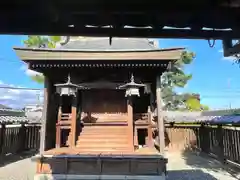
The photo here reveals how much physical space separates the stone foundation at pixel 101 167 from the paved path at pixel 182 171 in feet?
1.71

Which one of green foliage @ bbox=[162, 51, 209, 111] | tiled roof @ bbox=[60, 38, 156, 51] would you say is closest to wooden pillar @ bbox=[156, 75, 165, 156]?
tiled roof @ bbox=[60, 38, 156, 51]

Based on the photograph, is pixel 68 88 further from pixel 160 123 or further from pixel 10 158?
pixel 10 158

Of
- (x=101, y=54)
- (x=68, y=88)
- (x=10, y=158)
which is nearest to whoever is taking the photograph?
(x=101, y=54)

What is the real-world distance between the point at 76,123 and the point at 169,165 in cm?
386

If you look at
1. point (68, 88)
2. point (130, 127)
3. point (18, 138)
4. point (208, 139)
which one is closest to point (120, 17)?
point (68, 88)

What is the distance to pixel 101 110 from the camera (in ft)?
28.3

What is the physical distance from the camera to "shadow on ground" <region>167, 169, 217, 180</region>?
21.9 feet

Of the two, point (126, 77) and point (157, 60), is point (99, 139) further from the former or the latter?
point (157, 60)

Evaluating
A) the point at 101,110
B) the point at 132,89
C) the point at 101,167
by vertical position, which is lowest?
the point at 101,167

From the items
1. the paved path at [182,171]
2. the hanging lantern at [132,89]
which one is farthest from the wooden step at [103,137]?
the paved path at [182,171]

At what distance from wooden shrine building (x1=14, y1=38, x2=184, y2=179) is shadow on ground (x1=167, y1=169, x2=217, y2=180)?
0.63 meters

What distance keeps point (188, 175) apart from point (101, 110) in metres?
3.69

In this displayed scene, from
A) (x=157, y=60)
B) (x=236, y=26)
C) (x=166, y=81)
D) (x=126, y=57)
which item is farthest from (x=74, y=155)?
(x=166, y=81)

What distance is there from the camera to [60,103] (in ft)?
26.5
